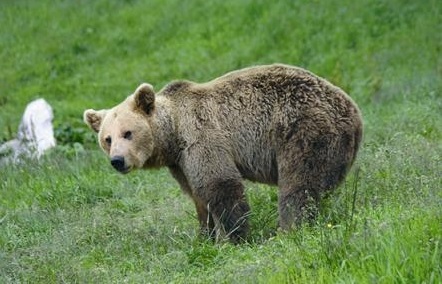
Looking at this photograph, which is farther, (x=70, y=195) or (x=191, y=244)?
(x=70, y=195)

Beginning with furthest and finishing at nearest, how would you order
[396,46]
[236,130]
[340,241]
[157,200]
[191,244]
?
[396,46], [157,200], [236,130], [191,244], [340,241]

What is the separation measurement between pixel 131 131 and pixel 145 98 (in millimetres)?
342

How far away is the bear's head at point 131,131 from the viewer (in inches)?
309

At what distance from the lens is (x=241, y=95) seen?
8156 mm

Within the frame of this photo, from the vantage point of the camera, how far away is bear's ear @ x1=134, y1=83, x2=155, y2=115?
8.08 metres

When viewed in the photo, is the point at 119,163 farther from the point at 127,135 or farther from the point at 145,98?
the point at 145,98

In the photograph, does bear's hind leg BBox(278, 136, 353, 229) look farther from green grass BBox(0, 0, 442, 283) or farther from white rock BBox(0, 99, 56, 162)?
white rock BBox(0, 99, 56, 162)

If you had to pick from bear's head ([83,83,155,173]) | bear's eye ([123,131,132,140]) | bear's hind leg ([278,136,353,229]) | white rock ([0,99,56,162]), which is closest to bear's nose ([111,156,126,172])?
bear's head ([83,83,155,173])

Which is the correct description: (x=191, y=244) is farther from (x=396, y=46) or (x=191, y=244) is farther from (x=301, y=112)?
(x=396, y=46)

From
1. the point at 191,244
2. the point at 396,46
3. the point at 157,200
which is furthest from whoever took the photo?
the point at 396,46

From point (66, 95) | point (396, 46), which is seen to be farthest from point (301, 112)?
point (66, 95)

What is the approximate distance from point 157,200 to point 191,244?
7.66 ft

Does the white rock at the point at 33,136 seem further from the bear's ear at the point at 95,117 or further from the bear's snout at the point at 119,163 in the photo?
the bear's snout at the point at 119,163

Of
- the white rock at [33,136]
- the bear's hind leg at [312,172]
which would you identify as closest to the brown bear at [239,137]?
the bear's hind leg at [312,172]
